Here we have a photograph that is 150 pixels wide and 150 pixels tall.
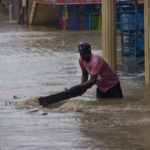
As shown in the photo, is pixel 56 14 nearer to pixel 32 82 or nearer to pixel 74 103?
pixel 32 82

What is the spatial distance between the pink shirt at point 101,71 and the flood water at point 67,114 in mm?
313

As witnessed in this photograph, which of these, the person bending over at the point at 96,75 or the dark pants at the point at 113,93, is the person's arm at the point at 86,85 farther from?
the dark pants at the point at 113,93

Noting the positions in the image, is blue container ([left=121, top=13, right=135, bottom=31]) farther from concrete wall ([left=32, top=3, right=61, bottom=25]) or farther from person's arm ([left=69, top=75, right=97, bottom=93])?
concrete wall ([left=32, top=3, right=61, bottom=25])

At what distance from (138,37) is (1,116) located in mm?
9295

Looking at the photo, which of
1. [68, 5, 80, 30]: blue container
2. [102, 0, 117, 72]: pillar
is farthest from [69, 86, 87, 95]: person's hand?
[68, 5, 80, 30]: blue container

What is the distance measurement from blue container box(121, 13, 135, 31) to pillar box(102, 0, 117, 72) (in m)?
3.92

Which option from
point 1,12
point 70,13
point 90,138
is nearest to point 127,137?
point 90,138

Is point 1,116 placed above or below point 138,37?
below

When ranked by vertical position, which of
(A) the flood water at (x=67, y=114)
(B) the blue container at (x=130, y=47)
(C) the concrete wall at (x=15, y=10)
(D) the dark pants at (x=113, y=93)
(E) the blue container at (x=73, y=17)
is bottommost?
(A) the flood water at (x=67, y=114)

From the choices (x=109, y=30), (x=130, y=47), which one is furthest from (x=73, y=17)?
(x=109, y=30)

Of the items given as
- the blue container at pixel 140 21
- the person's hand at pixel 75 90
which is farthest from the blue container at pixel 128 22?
the person's hand at pixel 75 90

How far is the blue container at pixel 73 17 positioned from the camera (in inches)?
1211

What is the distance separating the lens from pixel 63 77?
11.6 metres

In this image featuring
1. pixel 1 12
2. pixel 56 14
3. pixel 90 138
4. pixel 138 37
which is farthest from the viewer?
pixel 1 12
